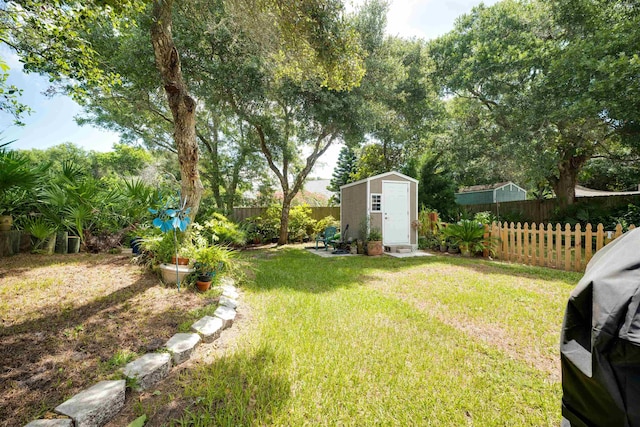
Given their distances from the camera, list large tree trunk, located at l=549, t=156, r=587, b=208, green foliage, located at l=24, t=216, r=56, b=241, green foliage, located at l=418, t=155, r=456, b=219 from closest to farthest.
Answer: green foliage, located at l=24, t=216, r=56, b=241
large tree trunk, located at l=549, t=156, r=587, b=208
green foliage, located at l=418, t=155, r=456, b=219

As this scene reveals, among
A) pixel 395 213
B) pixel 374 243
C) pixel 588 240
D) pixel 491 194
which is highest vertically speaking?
pixel 491 194

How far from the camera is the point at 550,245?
5785 mm

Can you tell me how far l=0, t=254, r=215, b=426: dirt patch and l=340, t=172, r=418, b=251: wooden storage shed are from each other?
601 cm

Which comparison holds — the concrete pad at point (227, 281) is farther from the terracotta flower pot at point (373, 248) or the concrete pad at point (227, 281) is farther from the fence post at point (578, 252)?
the fence post at point (578, 252)

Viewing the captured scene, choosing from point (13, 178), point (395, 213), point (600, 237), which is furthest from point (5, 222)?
point (600, 237)

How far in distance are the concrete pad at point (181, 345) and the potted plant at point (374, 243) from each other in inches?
240

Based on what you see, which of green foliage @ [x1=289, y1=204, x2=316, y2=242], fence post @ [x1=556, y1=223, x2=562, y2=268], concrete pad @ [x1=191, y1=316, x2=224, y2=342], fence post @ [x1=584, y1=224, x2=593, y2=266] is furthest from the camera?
green foliage @ [x1=289, y1=204, x2=316, y2=242]

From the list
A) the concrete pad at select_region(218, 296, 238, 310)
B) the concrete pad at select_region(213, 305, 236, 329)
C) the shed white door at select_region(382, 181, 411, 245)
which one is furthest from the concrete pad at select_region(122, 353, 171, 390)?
the shed white door at select_region(382, 181, 411, 245)

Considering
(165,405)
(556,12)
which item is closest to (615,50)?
(556,12)

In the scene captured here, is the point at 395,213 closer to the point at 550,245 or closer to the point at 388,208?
the point at 388,208

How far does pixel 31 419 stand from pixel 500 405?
2.62m

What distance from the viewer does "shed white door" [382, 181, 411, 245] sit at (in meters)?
8.56

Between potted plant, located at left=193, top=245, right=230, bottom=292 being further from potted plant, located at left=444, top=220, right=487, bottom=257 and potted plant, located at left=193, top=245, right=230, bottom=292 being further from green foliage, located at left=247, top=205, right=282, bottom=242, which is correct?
green foliage, located at left=247, top=205, right=282, bottom=242

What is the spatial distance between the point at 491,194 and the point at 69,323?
60.8ft
